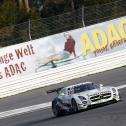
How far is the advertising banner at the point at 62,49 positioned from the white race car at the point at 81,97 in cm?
852

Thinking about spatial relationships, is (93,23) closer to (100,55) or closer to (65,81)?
(100,55)

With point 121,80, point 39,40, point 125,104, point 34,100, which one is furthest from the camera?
point 39,40

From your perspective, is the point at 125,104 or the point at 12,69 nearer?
the point at 125,104

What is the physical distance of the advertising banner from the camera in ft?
97.3

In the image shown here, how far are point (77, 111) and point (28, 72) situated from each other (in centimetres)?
992

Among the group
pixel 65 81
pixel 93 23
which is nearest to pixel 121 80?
pixel 65 81

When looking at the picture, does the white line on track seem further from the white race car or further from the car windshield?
the car windshield

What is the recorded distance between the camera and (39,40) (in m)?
30.7

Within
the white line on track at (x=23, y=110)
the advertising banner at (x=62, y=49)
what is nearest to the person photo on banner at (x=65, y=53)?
the advertising banner at (x=62, y=49)

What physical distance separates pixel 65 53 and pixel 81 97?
455 inches

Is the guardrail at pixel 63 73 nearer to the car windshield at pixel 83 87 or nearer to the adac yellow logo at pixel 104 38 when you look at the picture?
the adac yellow logo at pixel 104 38

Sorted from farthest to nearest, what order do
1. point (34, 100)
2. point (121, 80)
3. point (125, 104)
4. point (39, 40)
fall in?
point (39, 40) < point (121, 80) < point (34, 100) < point (125, 104)

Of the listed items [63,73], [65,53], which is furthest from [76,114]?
[65,53]

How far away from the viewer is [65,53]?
103 ft
